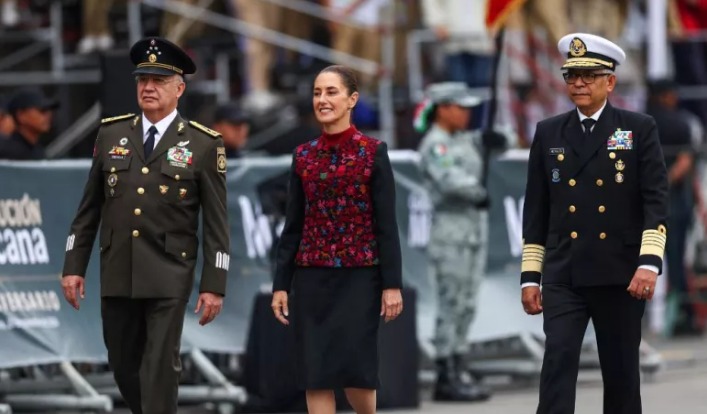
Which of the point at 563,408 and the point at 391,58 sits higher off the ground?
the point at 391,58

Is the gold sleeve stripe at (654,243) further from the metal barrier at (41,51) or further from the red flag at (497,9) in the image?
the metal barrier at (41,51)

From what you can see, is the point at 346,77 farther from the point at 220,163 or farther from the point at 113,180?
the point at 113,180

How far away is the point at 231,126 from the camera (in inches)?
595

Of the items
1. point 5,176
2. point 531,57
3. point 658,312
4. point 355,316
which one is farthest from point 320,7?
point 355,316

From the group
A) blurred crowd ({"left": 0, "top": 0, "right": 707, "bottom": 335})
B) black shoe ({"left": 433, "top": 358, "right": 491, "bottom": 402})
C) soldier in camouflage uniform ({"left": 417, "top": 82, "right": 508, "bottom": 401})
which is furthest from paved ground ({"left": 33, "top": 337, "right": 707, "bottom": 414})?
blurred crowd ({"left": 0, "top": 0, "right": 707, "bottom": 335})

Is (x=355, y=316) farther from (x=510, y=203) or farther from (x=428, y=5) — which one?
(x=428, y=5)

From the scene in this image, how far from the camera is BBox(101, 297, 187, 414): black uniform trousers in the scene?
30.1 feet

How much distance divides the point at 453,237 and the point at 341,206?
415cm

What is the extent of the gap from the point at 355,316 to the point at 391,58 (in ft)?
33.1

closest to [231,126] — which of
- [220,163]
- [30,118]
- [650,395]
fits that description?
[30,118]

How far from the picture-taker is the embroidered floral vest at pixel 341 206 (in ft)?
30.7

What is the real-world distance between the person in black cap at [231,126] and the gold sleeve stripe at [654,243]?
6.45 meters

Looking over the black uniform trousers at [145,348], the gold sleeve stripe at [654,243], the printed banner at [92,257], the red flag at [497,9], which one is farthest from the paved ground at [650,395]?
the gold sleeve stripe at [654,243]

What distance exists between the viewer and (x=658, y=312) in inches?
711
